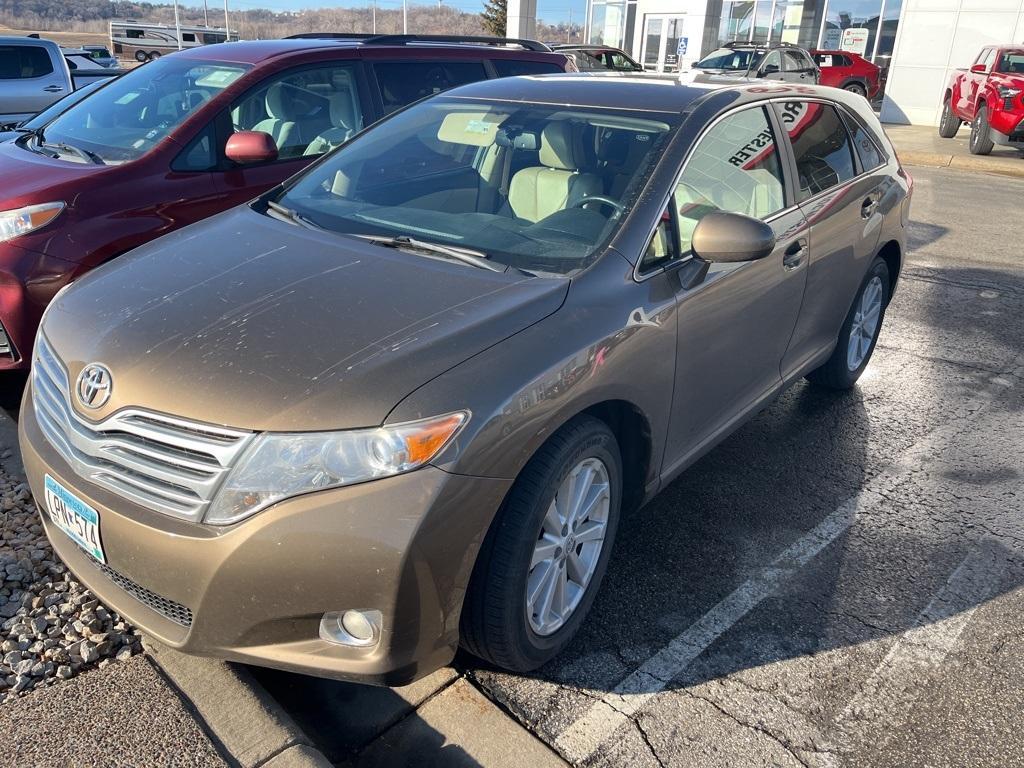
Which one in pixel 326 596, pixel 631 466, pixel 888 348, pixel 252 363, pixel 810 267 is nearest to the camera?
pixel 326 596

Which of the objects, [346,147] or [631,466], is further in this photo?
[346,147]

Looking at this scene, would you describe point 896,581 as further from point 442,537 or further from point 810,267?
point 442,537

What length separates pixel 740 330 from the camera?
334cm

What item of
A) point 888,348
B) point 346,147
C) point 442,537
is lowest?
point 888,348

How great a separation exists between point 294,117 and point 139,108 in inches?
35.5

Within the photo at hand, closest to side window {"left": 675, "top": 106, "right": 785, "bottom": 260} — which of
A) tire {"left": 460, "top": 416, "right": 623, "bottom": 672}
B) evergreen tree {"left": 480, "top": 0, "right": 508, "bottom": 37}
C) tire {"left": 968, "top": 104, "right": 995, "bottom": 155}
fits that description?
tire {"left": 460, "top": 416, "right": 623, "bottom": 672}

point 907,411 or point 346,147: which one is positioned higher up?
point 346,147

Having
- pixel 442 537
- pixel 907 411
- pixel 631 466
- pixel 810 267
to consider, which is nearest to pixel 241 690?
pixel 442 537

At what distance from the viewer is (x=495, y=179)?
3.48m

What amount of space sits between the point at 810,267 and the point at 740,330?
730 mm

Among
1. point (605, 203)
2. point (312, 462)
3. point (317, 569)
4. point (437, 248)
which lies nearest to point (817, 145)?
point (605, 203)

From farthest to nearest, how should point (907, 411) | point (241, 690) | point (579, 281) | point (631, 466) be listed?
point (907, 411), point (631, 466), point (579, 281), point (241, 690)

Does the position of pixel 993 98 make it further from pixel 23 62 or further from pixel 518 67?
pixel 23 62

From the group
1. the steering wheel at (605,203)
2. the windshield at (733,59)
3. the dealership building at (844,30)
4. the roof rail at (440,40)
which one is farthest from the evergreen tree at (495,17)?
the steering wheel at (605,203)
